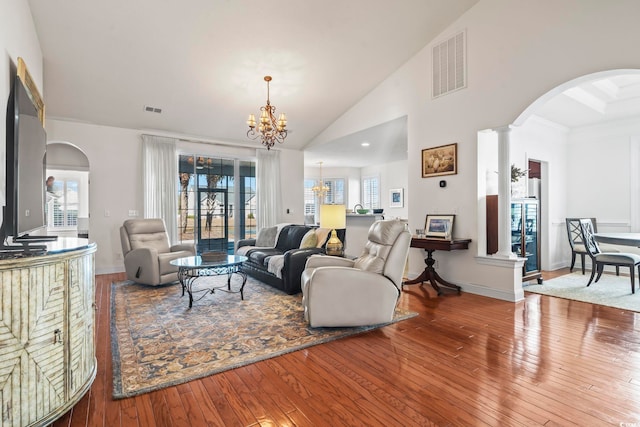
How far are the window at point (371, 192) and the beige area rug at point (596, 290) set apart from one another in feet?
20.6

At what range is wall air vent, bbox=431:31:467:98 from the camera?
448 cm

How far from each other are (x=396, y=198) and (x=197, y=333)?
837 cm

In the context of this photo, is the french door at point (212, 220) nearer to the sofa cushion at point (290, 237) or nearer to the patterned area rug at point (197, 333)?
the sofa cushion at point (290, 237)

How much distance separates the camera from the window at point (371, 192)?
36.3ft

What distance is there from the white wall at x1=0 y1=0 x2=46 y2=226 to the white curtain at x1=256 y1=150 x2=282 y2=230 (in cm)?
436

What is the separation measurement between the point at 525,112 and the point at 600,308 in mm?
2469

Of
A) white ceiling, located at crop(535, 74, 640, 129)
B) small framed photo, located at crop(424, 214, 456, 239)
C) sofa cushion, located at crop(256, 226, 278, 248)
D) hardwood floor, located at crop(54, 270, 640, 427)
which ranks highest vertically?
white ceiling, located at crop(535, 74, 640, 129)

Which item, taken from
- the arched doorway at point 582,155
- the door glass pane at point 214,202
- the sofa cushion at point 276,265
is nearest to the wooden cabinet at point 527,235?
the arched doorway at point 582,155

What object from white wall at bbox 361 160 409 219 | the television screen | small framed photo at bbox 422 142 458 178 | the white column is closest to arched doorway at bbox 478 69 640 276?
the white column

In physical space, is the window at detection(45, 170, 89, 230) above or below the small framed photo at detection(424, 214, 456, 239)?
above

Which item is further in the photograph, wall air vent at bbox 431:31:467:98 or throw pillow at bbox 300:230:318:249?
throw pillow at bbox 300:230:318:249

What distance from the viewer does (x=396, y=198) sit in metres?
10.3

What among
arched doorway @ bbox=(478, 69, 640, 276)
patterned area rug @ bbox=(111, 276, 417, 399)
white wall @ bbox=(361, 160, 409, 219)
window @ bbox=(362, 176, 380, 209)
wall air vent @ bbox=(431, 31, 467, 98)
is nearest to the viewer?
patterned area rug @ bbox=(111, 276, 417, 399)

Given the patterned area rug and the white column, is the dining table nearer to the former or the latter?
the white column
